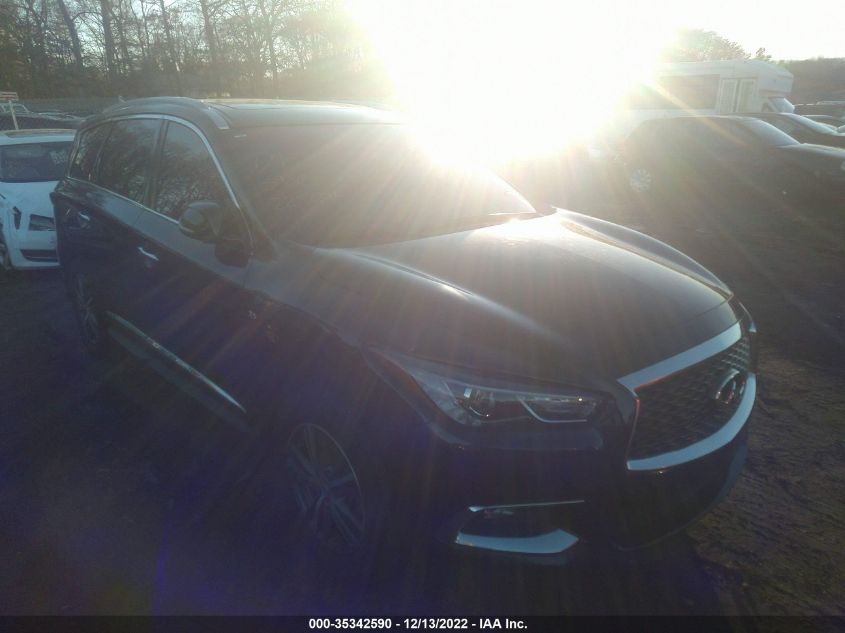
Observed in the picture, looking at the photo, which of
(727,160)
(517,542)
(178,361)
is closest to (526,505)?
(517,542)

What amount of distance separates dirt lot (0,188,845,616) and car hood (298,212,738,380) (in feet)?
2.25

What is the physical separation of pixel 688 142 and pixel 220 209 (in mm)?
11390

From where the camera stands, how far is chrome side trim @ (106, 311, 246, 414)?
3.21 m

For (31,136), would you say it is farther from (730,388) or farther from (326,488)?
(730,388)

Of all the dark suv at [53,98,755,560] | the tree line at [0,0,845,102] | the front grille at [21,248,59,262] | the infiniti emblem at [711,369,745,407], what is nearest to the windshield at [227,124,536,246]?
the dark suv at [53,98,755,560]

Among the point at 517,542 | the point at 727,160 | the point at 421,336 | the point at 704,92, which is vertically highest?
the point at 421,336

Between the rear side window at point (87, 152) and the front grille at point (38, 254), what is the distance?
2578 millimetres

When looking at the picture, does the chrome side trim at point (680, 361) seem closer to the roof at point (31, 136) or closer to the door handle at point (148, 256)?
the door handle at point (148, 256)

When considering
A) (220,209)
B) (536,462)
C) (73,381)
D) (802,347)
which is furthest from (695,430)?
(73,381)

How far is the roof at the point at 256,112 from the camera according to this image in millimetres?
3492

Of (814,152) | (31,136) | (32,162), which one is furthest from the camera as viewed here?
(814,152)

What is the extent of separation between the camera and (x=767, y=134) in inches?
465

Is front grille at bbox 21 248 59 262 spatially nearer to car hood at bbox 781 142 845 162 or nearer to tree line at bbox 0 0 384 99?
car hood at bbox 781 142 845 162

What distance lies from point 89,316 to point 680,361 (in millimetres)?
4138
